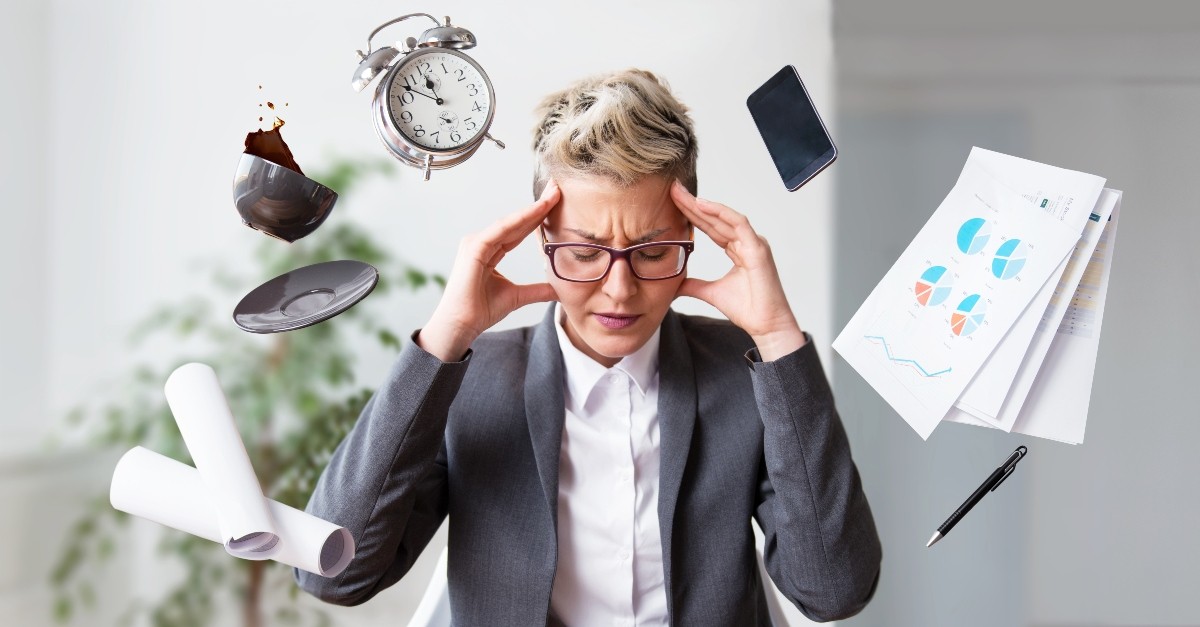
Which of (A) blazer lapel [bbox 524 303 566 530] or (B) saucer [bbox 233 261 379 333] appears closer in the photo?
(B) saucer [bbox 233 261 379 333]

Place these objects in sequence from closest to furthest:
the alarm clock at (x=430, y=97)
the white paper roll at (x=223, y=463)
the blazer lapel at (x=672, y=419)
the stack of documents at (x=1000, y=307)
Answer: the white paper roll at (x=223, y=463) → the alarm clock at (x=430, y=97) → the stack of documents at (x=1000, y=307) → the blazer lapel at (x=672, y=419)

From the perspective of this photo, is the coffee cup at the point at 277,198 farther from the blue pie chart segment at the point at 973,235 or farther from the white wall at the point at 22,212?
the white wall at the point at 22,212

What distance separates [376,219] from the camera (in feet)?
8.54

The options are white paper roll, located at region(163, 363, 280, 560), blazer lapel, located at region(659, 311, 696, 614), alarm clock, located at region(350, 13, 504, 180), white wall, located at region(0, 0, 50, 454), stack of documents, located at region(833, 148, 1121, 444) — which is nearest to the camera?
white paper roll, located at region(163, 363, 280, 560)

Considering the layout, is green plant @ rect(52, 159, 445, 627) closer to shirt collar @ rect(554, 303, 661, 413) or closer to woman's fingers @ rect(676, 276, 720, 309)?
shirt collar @ rect(554, 303, 661, 413)

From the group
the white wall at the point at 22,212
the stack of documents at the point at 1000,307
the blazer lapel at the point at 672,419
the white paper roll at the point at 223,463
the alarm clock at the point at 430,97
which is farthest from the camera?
the white wall at the point at 22,212

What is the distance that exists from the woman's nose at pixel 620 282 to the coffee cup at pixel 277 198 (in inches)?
15.3

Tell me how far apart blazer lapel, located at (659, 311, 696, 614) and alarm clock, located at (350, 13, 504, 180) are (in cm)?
50

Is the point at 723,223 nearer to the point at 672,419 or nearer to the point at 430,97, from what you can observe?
the point at 672,419

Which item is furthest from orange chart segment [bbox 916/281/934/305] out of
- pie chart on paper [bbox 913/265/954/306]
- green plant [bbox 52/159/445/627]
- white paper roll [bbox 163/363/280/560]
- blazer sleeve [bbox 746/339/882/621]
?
green plant [bbox 52/159/445/627]

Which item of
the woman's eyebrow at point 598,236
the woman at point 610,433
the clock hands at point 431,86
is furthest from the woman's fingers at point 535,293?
the clock hands at point 431,86

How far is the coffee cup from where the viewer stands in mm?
1060

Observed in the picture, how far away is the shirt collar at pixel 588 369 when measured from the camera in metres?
1.51

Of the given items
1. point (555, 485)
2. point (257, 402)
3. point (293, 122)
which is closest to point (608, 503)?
point (555, 485)
